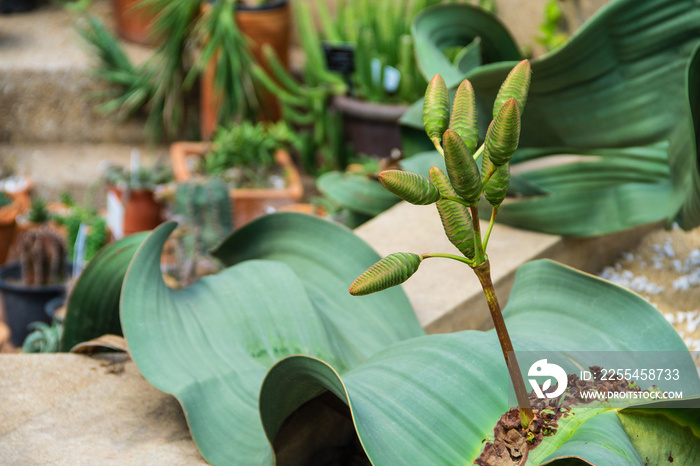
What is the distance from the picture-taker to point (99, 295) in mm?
904

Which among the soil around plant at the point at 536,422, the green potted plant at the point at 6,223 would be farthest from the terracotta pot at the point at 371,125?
the soil around plant at the point at 536,422

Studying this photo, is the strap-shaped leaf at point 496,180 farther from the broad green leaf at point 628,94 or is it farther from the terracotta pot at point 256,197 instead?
the terracotta pot at point 256,197

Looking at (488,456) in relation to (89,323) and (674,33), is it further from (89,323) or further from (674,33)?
(674,33)

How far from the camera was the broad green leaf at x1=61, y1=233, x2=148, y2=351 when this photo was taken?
89cm

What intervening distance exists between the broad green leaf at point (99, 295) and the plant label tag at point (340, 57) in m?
2.05

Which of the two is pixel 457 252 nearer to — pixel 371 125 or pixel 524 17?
pixel 371 125

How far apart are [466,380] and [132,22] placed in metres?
3.82

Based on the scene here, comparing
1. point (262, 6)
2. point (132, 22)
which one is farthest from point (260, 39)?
point (132, 22)

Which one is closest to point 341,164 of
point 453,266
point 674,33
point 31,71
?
point 31,71

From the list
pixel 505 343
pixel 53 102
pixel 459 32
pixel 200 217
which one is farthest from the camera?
pixel 53 102

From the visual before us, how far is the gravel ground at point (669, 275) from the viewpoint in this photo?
3.56ft

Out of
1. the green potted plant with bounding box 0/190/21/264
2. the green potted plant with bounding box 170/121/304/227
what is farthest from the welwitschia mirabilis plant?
the green potted plant with bounding box 0/190/21/264

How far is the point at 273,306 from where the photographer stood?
2.79ft

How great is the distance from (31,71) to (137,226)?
127cm
